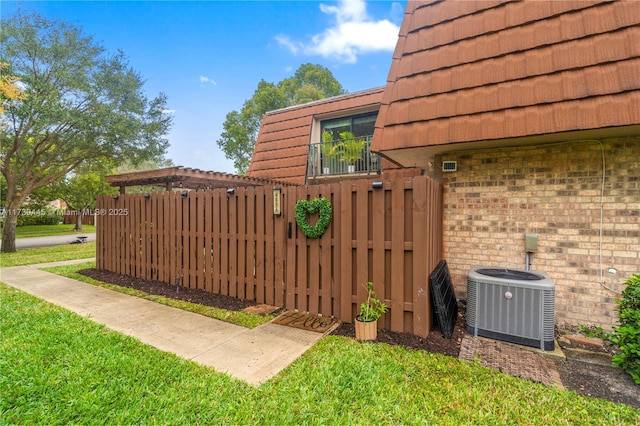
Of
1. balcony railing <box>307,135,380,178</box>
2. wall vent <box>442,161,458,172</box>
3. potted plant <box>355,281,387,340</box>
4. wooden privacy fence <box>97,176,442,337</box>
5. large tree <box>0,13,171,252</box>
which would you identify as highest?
large tree <box>0,13,171,252</box>

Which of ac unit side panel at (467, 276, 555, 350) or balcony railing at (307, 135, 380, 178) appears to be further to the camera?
balcony railing at (307, 135, 380, 178)

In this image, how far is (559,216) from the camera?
3848 millimetres

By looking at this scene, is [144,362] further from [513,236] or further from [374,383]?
[513,236]

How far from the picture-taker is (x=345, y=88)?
28.9m

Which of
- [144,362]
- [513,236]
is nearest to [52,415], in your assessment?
[144,362]

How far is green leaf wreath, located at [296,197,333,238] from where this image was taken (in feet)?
13.4

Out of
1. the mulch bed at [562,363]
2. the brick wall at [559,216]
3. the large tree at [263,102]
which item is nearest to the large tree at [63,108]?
the large tree at [263,102]

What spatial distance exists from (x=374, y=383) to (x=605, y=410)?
1.76 metres

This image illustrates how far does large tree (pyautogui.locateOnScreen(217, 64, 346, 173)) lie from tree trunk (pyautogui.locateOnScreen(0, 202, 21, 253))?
627 inches

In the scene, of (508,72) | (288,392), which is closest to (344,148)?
(508,72)

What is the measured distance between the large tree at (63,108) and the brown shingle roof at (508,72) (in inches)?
535

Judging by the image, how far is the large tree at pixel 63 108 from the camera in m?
11.0

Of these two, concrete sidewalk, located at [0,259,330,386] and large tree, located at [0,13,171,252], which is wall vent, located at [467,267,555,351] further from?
large tree, located at [0,13,171,252]

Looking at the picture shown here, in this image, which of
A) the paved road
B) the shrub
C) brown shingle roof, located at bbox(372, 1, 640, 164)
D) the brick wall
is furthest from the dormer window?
the paved road
